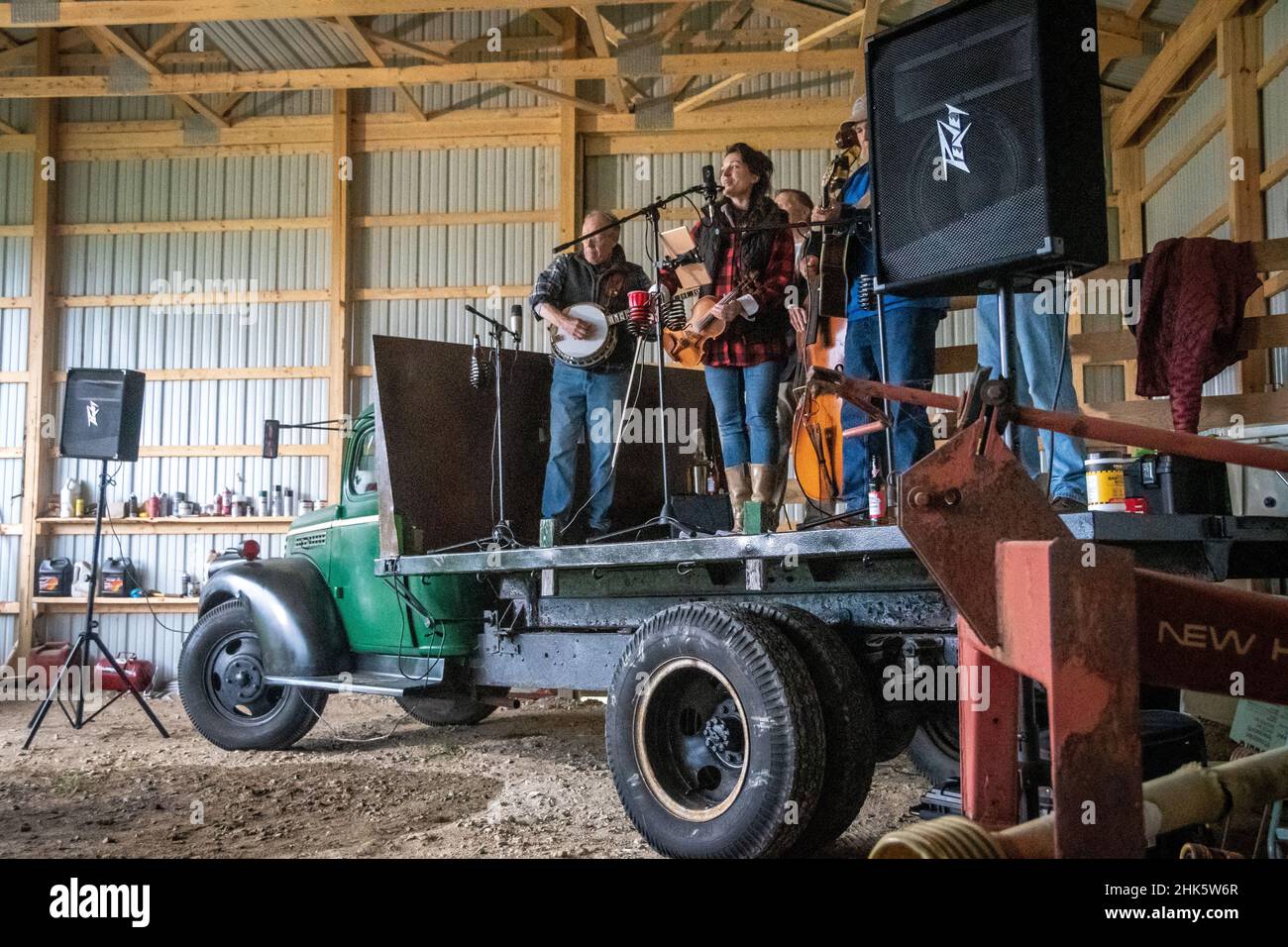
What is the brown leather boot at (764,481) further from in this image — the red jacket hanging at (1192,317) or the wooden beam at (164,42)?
the wooden beam at (164,42)

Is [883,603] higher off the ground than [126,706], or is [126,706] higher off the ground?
[883,603]

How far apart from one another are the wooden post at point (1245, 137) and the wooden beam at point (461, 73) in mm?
3135

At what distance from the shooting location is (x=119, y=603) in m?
11.8

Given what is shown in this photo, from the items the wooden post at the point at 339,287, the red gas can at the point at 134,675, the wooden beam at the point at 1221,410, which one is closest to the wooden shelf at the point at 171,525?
the wooden post at the point at 339,287

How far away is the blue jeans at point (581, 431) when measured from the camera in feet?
18.4

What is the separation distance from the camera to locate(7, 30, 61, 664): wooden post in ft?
38.8

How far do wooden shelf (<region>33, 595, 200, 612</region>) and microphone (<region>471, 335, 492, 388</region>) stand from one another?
24.1 feet

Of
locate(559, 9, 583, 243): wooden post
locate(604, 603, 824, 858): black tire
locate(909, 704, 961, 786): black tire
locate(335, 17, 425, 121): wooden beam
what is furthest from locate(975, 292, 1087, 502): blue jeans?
locate(335, 17, 425, 121): wooden beam

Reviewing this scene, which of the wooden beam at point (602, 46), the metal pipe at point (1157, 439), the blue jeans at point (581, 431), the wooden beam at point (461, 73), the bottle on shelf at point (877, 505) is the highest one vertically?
the wooden beam at point (602, 46)

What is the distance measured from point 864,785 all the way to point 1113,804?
4.91ft

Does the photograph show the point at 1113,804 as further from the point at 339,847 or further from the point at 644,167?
the point at 644,167
